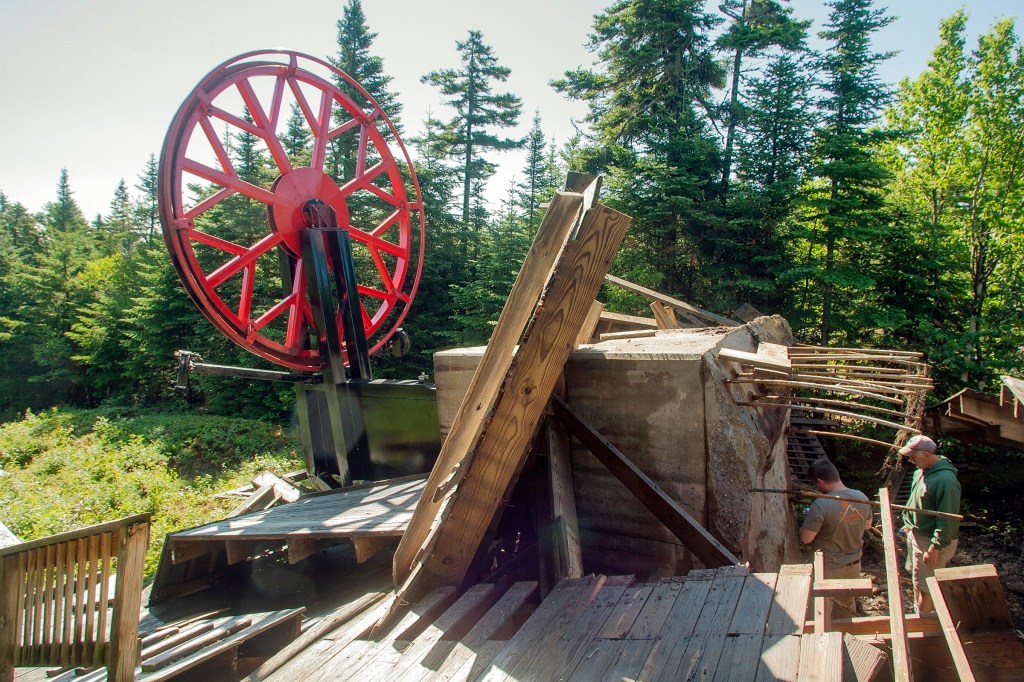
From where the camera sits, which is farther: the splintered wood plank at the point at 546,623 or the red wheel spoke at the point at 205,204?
→ the red wheel spoke at the point at 205,204

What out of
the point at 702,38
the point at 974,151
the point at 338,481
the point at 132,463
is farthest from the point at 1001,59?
the point at 132,463

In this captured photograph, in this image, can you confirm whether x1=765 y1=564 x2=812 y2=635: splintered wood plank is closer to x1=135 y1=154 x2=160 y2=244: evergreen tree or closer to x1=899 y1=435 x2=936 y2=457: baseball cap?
x1=899 y1=435 x2=936 y2=457: baseball cap

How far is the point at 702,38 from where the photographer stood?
18891 mm

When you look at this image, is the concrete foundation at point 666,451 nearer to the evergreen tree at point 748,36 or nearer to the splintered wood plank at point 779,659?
the splintered wood plank at point 779,659

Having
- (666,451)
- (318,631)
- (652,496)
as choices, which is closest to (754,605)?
(652,496)

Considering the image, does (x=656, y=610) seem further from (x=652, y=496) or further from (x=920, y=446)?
(x=920, y=446)

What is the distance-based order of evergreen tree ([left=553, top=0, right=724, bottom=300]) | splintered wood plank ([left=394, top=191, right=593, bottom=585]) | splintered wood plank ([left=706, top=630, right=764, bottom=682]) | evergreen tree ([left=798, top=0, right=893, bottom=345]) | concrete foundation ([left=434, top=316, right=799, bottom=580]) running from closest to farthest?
splintered wood plank ([left=706, top=630, right=764, bottom=682]), splintered wood plank ([left=394, top=191, right=593, bottom=585]), concrete foundation ([left=434, top=316, right=799, bottom=580]), evergreen tree ([left=798, top=0, right=893, bottom=345]), evergreen tree ([left=553, top=0, right=724, bottom=300])

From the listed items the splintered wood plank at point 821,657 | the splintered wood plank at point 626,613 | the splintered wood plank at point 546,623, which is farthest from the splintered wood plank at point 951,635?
the splintered wood plank at point 546,623

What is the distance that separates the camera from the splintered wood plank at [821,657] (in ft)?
5.62

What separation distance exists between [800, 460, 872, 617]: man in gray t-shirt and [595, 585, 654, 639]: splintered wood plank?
85.3 inches

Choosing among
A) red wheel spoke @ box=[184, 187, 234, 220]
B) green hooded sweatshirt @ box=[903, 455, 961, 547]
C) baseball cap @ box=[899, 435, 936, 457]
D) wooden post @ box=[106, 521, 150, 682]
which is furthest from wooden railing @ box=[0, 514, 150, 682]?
green hooded sweatshirt @ box=[903, 455, 961, 547]

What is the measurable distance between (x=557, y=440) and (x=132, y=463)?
16152mm

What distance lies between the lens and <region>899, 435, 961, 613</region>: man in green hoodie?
432cm

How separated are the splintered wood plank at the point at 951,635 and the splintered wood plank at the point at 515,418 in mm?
1755
